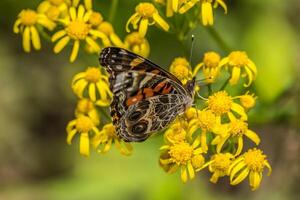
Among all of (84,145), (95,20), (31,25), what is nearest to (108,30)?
(95,20)

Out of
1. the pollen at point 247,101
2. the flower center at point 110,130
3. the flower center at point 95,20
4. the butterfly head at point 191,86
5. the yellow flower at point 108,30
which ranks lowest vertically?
the flower center at point 110,130

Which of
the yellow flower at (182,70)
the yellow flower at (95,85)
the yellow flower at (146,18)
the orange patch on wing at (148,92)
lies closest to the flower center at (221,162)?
the orange patch on wing at (148,92)

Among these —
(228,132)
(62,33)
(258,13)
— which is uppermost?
(258,13)

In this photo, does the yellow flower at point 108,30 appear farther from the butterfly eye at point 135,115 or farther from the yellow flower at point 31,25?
the butterfly eye at point 135,115

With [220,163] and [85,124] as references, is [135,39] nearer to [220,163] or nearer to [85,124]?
[85,124]

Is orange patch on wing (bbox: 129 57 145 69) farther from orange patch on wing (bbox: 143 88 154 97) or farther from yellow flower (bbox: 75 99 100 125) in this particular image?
yellow flower (bbox: 75 99 100 125)

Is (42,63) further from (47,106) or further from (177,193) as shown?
(177,193)

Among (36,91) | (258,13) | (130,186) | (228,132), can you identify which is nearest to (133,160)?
(130,186)
